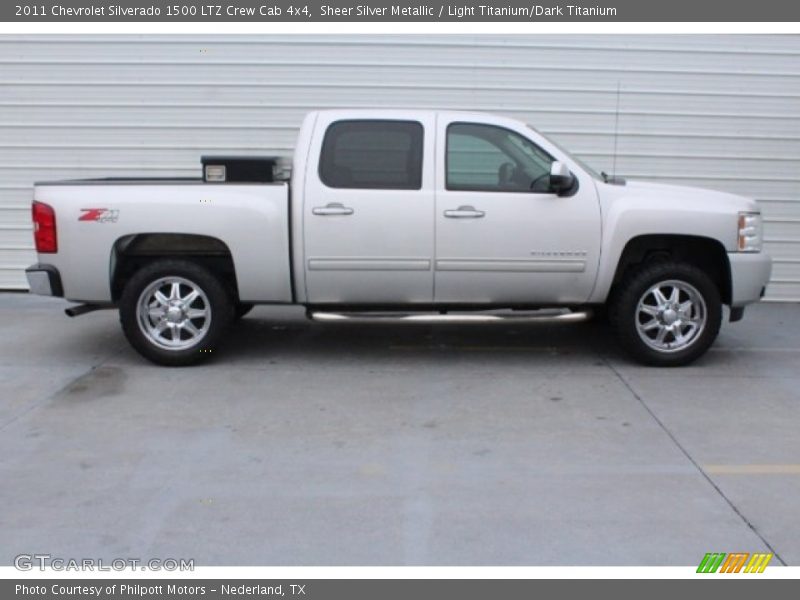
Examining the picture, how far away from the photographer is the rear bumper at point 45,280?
7086mm

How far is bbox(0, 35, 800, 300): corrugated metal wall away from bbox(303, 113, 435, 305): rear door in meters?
3.11

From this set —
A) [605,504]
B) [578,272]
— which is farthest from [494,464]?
[578,272]

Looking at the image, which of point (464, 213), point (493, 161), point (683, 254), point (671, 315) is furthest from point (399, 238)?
point (683, 254)

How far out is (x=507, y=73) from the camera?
401 inches

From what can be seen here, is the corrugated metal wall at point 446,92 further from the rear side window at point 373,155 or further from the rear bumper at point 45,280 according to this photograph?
the rear bumper at point 45,280

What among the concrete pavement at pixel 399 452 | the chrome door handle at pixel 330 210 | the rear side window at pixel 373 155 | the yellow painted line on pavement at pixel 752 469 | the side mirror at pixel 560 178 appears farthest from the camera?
the rear side window at pixel 373 155

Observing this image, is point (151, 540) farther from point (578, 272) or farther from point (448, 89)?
point (448, 89)

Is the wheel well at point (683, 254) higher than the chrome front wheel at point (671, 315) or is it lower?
higher

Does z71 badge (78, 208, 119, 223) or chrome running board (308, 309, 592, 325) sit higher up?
z71 badge (78, 208, 119, 223)

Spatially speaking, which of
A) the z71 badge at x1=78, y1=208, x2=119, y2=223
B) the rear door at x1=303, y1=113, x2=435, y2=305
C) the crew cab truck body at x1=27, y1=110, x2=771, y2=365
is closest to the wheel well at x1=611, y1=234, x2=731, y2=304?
the crew cab truck body at x1=27, y1=110, x2=771, y2=365

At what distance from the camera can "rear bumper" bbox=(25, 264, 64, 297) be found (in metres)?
7.09

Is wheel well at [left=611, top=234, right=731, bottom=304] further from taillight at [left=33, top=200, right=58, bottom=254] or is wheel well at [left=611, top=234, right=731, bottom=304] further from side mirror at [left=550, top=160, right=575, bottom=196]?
taillight at [left=33, top=200, right=58, bottom=254]

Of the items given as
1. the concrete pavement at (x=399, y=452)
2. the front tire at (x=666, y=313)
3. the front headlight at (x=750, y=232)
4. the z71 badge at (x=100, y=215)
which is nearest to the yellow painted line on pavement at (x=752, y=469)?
the concrete pavement at (x=399, y=452)

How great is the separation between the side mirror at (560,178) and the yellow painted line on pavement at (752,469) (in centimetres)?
250
